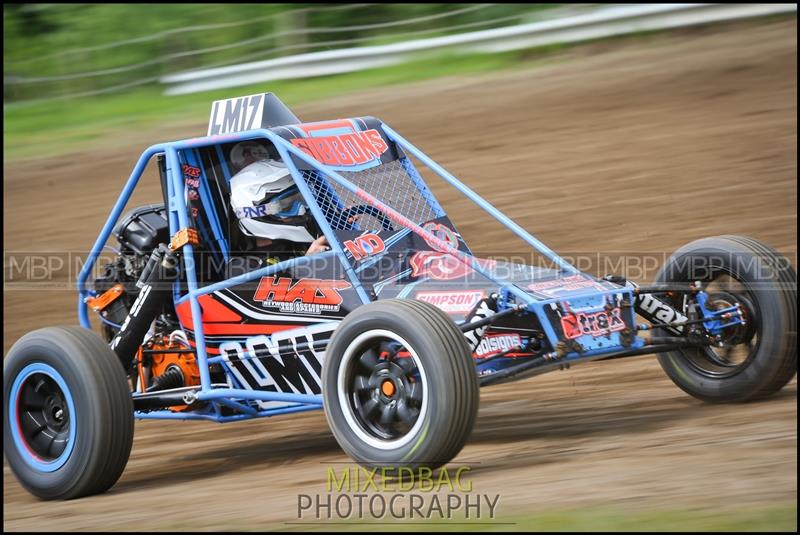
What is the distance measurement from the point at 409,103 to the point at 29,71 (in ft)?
29.1

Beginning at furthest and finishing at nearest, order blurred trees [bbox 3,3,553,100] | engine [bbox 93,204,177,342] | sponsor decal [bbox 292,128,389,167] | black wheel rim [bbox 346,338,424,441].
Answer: blurred trees [bbox 3,3,553,100], engine [bbox 93,204,177,342], sponsor decal [bbox 292,128,389,167], black wheel rim [bbox 346,338,424,441]

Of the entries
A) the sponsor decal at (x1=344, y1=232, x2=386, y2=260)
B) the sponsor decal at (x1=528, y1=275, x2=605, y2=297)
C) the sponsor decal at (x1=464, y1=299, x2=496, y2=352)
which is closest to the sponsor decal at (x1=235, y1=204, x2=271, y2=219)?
the sponsor decal at (x1=344, y1=232, x2=386, y2=260)

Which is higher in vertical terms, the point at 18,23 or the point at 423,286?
the point at 18,23

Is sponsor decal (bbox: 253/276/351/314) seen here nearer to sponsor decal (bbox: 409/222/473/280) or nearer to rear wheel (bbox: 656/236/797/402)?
sponsor decal (bbox: 409/222/473/280)

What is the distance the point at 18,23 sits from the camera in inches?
853

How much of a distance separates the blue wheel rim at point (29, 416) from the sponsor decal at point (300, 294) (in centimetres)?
106

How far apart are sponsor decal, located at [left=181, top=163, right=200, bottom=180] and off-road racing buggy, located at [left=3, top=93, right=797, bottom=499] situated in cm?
1

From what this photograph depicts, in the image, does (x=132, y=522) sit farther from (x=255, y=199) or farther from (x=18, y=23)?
(x=18, y=23)

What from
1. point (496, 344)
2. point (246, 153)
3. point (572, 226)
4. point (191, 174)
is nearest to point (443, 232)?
point (496, 344)

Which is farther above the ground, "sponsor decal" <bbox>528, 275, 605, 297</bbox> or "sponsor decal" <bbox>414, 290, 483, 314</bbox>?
"sponsor decal" <bbox>528, 275, 605, 297</bbox>

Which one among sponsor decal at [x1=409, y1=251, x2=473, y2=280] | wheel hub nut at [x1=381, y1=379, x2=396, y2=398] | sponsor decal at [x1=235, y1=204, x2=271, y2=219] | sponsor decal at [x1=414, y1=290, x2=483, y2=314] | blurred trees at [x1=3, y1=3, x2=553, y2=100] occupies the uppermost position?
blurred trees at [x1=3, y1=3, x2=553, y2=100]

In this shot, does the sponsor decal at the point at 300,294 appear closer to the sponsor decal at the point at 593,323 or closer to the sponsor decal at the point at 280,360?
the sponsor decal at the point at 280,360

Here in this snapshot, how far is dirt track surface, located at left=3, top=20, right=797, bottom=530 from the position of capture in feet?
16.1

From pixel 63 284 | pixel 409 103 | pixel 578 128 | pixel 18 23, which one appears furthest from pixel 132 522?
pixel 18 23
